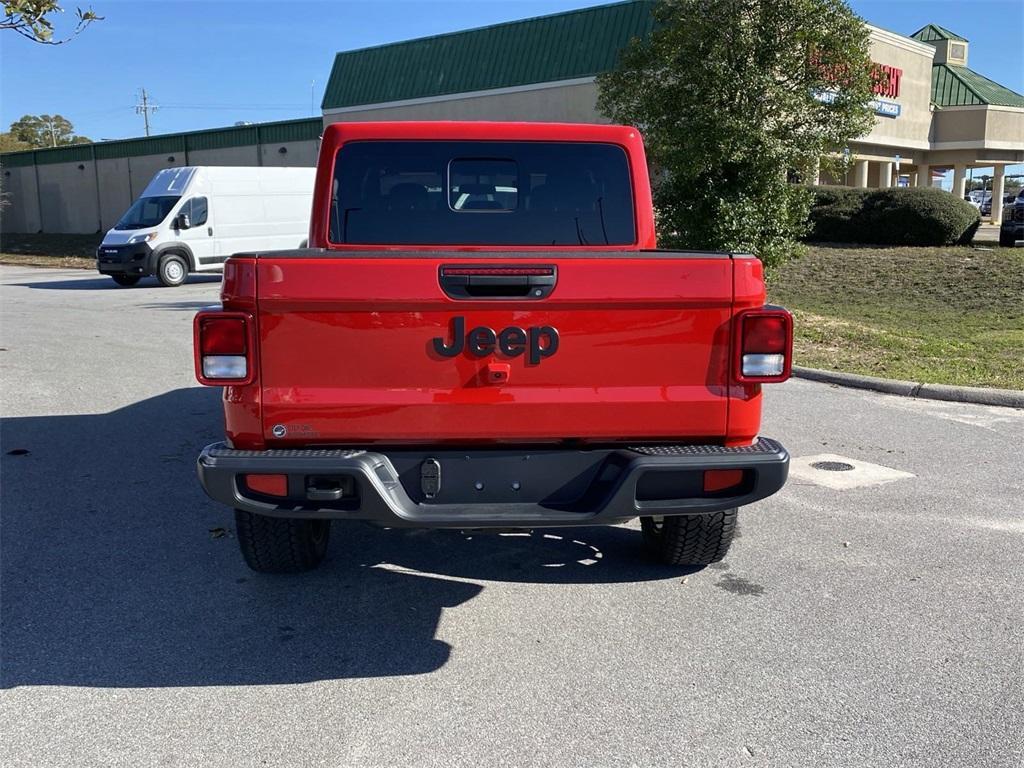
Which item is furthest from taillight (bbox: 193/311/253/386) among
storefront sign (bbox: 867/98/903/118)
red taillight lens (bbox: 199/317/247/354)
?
storefront sign (bbox: 867/98/903/118)

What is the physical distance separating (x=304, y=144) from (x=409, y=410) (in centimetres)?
3229

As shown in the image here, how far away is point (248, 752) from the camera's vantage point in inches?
120

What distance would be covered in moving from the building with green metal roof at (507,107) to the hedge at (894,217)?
2012 millimetres

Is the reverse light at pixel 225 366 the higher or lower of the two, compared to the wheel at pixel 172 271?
higher

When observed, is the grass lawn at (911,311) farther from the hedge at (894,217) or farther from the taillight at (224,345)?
the taillight at (224,345)

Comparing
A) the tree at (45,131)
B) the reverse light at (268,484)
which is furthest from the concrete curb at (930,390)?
the tree at (45,131)

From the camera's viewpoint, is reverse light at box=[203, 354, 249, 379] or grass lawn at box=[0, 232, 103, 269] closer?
reverse light at box=[203, 354, 249, 379]

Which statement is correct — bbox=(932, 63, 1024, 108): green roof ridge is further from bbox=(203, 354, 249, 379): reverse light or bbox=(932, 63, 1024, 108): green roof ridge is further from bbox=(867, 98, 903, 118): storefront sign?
bbox=(203, 354, 249, 379): reverse light

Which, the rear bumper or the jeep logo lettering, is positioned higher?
the jeep logo lettering

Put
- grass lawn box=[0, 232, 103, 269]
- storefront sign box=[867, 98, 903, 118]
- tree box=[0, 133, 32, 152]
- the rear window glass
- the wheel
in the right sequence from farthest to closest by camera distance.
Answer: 1. tree box=[0, 133, 32, 152]
2. storefront sign box=[867, 98, 903, 118]
3. grass lawn box=[0, 232, 103, 269]
4. the wheel
5. the rear window glass

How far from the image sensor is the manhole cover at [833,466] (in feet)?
21.0

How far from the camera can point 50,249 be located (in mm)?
35938

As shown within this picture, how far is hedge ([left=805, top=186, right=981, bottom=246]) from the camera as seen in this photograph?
855 inches

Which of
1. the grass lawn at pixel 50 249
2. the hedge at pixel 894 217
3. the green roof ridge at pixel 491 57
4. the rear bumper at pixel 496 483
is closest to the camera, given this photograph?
the rear bumper at pixel 496 483
